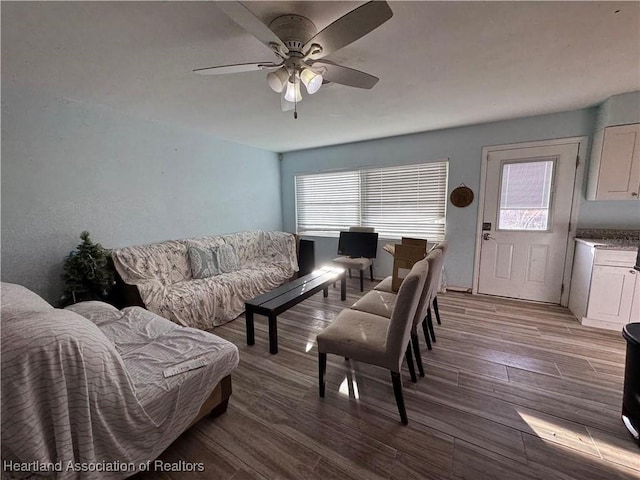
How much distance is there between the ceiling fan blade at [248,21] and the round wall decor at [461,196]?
3193 millimetres

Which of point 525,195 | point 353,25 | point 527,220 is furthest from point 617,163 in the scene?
point 353,25

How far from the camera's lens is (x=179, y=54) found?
180 centimetres

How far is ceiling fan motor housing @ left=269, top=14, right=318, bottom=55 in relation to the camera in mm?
1391

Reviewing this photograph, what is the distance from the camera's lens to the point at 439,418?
167 cm

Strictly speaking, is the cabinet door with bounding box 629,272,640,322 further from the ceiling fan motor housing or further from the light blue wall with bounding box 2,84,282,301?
the light blue wall with bounding box 2,84,282,301

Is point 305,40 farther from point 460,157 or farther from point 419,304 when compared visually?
point 460,157

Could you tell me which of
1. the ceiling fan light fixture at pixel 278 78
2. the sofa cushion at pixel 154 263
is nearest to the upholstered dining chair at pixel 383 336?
the ceiling fan light fixture at pixel 278 78

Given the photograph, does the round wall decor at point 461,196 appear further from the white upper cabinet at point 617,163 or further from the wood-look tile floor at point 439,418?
the wood-look tile floor at point 439,418

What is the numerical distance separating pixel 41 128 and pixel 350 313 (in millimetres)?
3232

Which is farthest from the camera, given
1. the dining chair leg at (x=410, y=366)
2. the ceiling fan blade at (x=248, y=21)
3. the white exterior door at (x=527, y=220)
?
the white exterior door at (x=527, y=220)

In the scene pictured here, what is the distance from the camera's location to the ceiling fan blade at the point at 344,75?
157cm

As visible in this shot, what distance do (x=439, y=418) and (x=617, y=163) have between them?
325 centimetres

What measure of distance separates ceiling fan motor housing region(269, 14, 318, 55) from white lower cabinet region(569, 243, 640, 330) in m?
3.37

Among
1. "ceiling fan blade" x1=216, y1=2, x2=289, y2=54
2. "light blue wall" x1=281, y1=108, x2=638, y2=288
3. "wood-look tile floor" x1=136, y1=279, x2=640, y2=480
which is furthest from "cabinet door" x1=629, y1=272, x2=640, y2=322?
"ceiling fan blade" x1=216, y1=2, x2=289, y2=54
